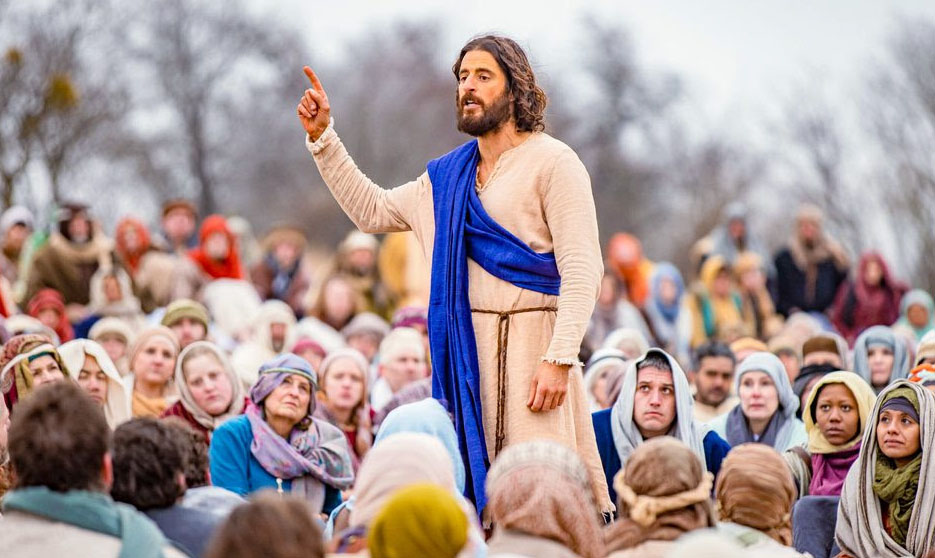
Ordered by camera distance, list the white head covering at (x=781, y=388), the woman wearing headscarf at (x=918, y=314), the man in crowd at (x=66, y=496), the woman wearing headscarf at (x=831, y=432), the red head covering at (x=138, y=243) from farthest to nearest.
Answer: the red head covering at (x=138, y=243), the woman wearing headscarf at (x=918, y=314), the white head covering at (x=781, y=388), the woman wearing headscarf at (x=831, y=432), the man in crowd at (x=66, y=496)

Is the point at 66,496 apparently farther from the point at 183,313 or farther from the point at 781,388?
the point at 183,313

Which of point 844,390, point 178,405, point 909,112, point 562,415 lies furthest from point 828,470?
point 909,112

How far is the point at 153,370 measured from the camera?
32.1 feet

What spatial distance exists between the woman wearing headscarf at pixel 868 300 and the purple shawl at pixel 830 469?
23.1ft

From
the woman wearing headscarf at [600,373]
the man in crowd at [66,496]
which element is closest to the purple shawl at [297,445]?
the woman wearing headscarf at [600,373]

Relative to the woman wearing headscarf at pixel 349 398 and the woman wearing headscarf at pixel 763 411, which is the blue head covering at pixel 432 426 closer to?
the woman wearing headscarf at pixel 763 411

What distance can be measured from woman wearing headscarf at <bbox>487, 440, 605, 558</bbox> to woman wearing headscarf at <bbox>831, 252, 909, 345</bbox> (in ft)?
32.8

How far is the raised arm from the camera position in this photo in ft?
21.6

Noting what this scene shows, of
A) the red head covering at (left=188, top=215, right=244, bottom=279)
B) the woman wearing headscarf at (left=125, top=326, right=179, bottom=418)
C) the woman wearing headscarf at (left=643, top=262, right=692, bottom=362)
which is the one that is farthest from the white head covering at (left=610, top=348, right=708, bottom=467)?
the red head covering at (left=188, top=215, right=244, bottom=279)

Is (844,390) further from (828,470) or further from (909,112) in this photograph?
(909,112)

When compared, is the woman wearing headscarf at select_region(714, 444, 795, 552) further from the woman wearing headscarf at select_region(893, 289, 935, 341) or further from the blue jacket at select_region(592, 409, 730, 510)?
the woman wearing headscarf at select_region(893, 289, 935, 341)

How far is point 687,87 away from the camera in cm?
4525

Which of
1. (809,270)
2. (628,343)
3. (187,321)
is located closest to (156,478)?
(187,321)

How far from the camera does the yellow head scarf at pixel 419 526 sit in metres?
4.74
